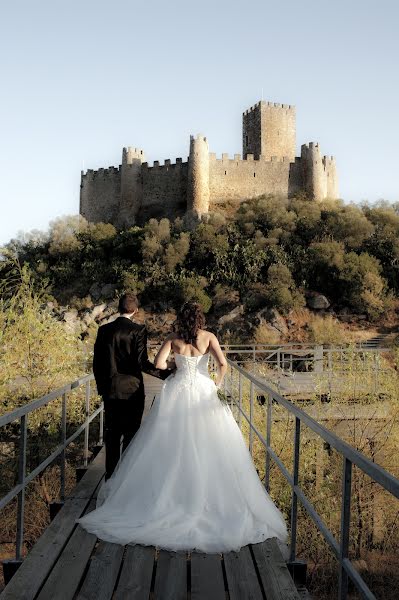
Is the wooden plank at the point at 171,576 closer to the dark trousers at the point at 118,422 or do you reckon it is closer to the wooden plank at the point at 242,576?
the wooden plank at the point at 242,576

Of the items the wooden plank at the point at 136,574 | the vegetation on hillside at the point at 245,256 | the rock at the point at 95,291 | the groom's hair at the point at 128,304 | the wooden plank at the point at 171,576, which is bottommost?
the wooden plank at the point at 171,576

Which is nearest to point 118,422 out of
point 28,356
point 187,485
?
point 187,485

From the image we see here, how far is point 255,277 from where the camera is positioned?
36.0 meters

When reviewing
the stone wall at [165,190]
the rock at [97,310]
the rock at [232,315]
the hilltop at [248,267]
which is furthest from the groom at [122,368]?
the stone wall at [165,190]

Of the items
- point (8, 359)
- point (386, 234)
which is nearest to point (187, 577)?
point (8, 359)

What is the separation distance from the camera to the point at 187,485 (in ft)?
14.4

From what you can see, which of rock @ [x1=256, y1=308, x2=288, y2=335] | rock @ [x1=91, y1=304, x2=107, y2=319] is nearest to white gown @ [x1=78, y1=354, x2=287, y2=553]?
rock @ [x1=256, y1=308, x2=288, y2=335]

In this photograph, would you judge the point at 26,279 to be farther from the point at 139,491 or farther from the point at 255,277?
the point at 255,277

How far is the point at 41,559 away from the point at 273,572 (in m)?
1.38

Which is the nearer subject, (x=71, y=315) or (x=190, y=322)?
(x=190, y=322)

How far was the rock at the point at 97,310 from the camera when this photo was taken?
107 feet

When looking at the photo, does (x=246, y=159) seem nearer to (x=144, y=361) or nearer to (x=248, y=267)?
(x=248, y=267)

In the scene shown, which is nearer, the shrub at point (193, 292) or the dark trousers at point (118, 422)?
the dark trousers at point (118, 422)

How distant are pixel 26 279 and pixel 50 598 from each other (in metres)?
8.30
